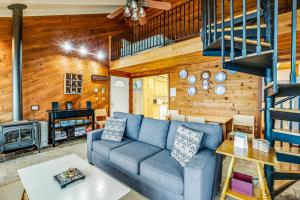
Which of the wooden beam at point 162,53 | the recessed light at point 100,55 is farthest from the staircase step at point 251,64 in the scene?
the recessed light at point 100,55

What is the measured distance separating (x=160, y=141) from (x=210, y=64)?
323 centimetres

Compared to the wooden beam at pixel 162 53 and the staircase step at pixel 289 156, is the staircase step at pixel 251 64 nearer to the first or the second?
the staircase step at pixel 289 156

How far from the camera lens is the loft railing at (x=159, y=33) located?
4702 millimetres

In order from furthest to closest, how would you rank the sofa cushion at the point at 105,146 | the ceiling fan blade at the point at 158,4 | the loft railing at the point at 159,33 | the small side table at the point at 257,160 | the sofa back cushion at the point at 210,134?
the loft railing at the point at 159,33
the ceiling fan blade at the point at 158,4
the sofa cushion at the point at 105,146
the sofa back cushion at the point at 210,134
the small side table at the point at 257,160

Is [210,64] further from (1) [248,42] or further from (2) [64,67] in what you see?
(2) [64,67]

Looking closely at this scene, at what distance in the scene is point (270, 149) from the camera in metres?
1.67

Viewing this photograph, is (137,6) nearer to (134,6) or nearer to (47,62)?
(134,6)

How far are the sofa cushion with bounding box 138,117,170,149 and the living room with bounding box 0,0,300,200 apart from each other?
2cm

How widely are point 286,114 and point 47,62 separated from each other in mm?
5163

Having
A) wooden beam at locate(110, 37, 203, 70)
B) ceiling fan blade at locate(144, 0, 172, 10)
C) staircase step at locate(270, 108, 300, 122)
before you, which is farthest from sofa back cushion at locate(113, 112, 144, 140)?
ceiling fan blade at locate(144, 0, 172, 10)

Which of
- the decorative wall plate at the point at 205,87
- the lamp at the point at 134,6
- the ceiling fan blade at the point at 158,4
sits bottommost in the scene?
the decorative wall plate at the point at 205,87

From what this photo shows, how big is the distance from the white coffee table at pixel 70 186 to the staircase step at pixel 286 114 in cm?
175

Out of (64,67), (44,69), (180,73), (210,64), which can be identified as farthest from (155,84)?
(44,69)

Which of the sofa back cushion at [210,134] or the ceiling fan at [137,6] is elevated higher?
the ceiling fan at [137,6]
